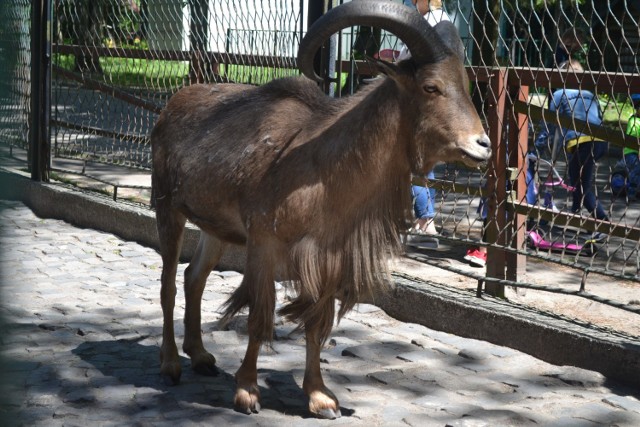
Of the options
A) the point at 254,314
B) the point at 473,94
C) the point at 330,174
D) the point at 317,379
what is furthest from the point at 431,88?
the point at 473,94

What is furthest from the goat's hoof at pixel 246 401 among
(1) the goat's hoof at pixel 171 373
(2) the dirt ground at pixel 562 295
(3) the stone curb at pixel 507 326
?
(2) the dirt ground at pixel 562 295

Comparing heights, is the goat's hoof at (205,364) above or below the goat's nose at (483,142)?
below

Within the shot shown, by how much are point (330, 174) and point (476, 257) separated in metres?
3.44

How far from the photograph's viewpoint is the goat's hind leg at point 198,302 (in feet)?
18.8

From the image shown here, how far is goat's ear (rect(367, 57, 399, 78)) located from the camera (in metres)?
4.79

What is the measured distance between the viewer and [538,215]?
6.62 m

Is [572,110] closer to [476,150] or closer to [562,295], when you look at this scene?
[562,295]

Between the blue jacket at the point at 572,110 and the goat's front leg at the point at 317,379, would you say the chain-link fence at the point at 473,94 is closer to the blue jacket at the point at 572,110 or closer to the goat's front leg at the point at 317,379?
the blue jacket at the point at 572,110

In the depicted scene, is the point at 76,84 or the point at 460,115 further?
the point at 76,84

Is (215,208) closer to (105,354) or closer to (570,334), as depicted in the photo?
(105,354)

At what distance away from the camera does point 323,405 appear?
16.5 feet

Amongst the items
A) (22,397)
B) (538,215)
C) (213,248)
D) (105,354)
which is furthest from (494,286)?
(22,397)

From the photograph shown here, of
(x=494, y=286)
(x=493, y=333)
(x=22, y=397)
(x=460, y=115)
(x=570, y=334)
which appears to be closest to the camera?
(x=460, y=115)

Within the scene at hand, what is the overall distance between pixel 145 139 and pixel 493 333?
16.8 feet
